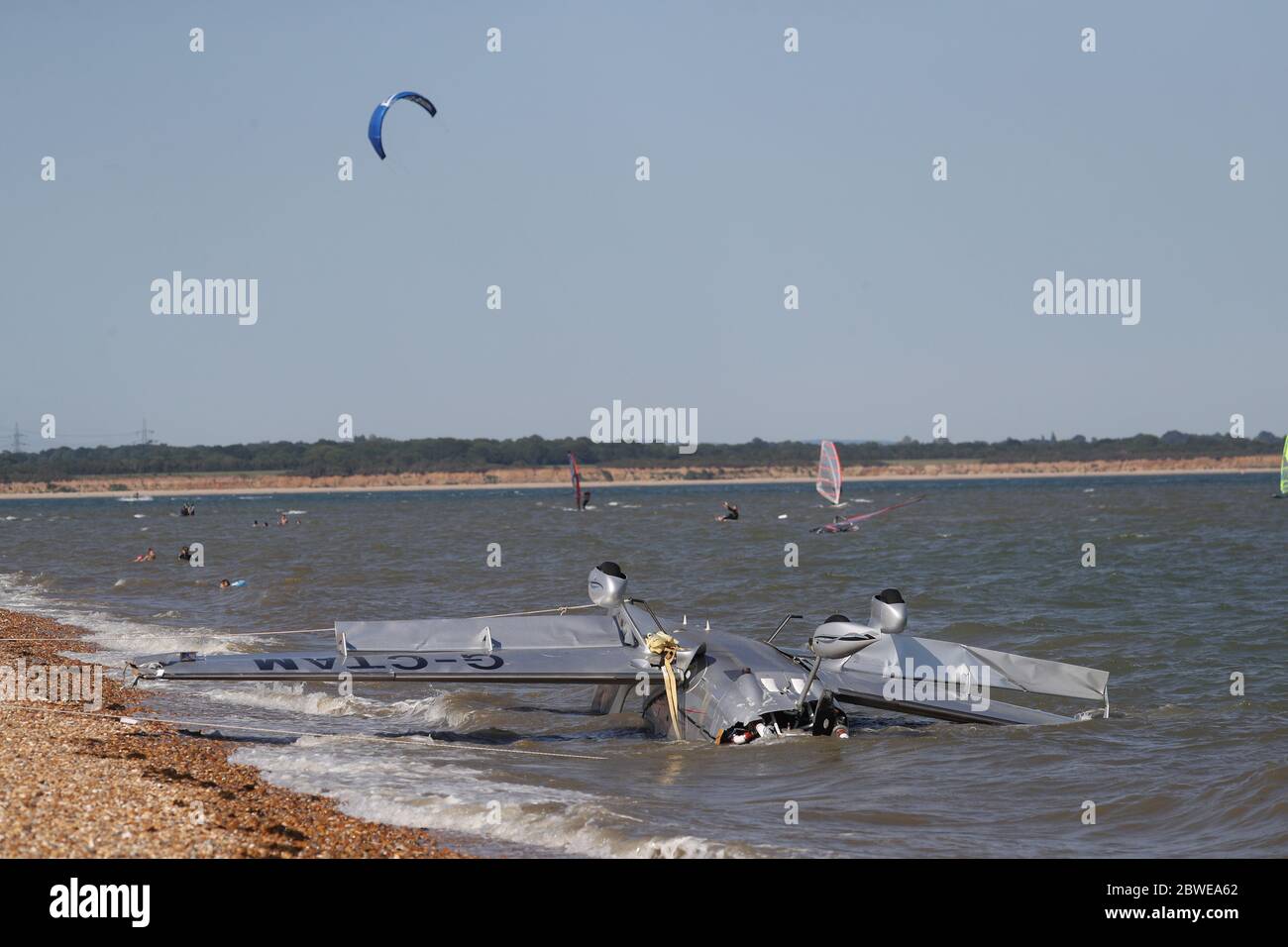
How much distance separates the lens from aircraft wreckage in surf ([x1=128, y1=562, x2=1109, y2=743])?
11156 mm

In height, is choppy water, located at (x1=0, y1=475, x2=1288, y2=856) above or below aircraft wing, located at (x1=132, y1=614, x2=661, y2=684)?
below

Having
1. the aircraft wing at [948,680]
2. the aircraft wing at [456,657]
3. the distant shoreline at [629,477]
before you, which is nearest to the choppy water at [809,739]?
the aircraft wing at [948,680]

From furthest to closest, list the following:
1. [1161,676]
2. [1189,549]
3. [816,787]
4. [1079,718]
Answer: [1189,549]
[1161,676]
[1079,718]
[816,787]

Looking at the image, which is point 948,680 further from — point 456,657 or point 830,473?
point 830,473

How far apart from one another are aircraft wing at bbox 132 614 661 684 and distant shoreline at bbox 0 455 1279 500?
149424 millimetres

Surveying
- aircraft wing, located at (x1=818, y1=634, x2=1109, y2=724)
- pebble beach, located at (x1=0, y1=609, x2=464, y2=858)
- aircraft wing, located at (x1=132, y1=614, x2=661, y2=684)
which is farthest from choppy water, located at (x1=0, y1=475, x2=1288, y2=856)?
aircraft wing, located at (x1=132, y1=614, x2=661, y2=684)

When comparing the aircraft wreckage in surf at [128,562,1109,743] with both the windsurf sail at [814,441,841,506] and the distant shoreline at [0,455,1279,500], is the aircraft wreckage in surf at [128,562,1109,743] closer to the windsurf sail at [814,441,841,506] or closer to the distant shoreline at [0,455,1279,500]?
the windsurf sail at [814,441,841,506]

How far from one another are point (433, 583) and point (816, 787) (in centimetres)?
1949

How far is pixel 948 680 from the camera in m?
11.9

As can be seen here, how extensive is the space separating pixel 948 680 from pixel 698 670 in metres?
2.34

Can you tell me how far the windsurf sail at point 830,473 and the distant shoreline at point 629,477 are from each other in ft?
349

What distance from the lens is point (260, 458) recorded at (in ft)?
596
